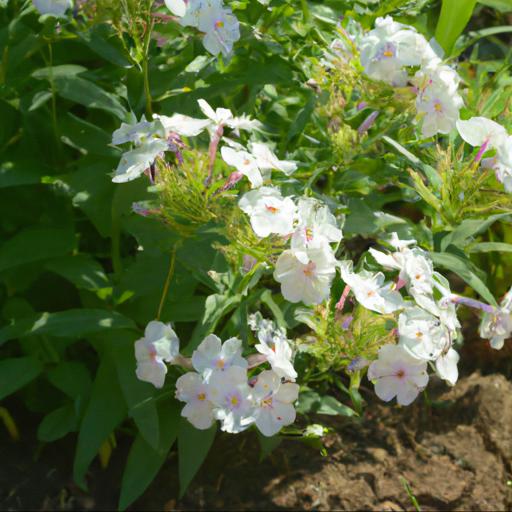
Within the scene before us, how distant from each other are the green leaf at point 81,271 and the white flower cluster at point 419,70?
0.84m

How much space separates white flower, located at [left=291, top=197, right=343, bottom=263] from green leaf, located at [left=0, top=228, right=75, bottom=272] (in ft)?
2.61

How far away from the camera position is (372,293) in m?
1.62

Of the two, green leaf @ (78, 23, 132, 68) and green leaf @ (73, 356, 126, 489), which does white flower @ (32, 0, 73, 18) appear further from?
green leaf @ (73, 356, 126, 489)

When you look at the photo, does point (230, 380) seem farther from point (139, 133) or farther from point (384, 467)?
point (384, 467)

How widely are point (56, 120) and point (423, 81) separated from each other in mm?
960

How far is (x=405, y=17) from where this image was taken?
2.32m

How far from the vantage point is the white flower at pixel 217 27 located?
1747mm

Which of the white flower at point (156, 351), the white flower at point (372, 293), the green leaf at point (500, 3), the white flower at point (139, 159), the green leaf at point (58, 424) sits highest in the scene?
the green leaf at point (500, 3)

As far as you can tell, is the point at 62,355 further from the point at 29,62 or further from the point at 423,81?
the point at 423,81

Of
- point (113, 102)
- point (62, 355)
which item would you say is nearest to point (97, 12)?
point (113, 102)

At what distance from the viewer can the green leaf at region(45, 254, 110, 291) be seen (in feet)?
6.89

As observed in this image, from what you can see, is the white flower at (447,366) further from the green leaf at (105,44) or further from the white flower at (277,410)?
the green leaf at (105,44)

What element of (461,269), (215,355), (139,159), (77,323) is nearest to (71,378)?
(77,323)

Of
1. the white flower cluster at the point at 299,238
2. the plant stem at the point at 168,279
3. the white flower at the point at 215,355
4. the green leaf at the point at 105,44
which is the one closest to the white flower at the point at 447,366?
the white flower cluster at the point at 299,238
